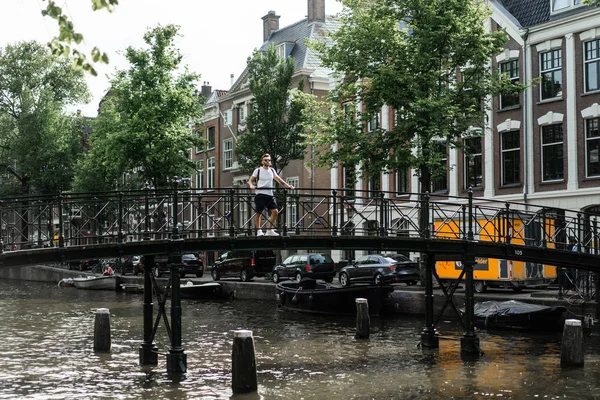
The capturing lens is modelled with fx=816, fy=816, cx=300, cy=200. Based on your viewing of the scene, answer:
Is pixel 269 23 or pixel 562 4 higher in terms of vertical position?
pixel 269 23

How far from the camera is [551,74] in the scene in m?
36.8

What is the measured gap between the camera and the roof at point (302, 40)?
55000mm

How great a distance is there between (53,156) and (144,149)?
21.9m

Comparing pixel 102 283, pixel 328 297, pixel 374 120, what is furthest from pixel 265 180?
pixel 102 283

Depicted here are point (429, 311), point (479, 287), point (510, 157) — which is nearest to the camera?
point (429, 311)

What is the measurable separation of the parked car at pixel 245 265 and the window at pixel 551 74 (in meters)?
17.7

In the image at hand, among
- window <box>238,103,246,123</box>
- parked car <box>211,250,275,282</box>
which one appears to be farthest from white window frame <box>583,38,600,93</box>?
window <box>238,103,246,123</box>

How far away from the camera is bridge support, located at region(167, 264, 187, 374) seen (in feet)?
58.4

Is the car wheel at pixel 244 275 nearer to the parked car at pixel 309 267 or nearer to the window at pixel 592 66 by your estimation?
the parked car at pixel 309 267

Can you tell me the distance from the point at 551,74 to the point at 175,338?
25012 millimetres

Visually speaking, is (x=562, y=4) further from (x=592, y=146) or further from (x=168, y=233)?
(x=168, y=233)

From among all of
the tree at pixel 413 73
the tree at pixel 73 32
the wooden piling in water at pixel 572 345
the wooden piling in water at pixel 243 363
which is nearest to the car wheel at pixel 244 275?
the tree at pixel 413 73

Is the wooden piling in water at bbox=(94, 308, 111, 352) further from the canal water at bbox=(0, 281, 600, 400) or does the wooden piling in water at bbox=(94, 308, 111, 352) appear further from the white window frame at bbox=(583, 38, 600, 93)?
the white window frame at bbox=(583, 38, 600, 93)

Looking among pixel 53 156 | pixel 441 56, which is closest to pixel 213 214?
pixel 441 56
